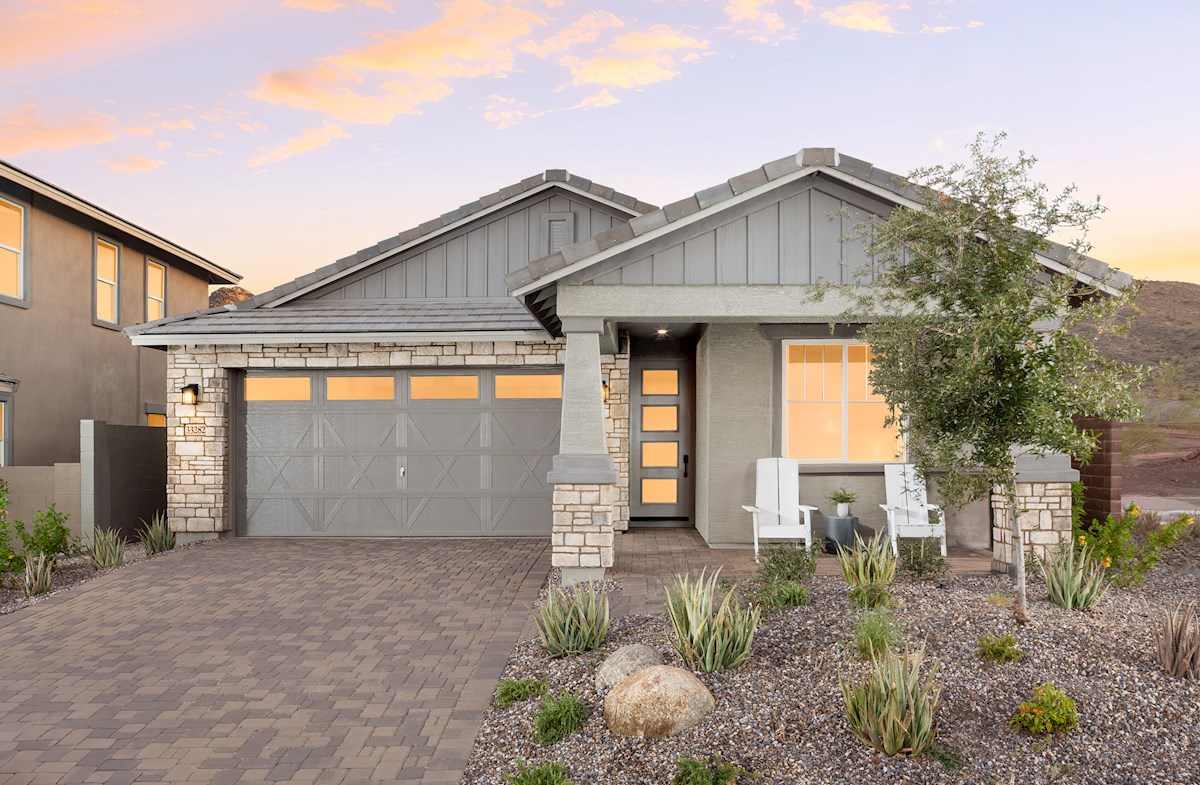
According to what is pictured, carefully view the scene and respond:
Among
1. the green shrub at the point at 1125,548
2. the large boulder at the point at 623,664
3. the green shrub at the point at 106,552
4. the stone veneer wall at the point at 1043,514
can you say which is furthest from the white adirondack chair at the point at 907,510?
the green shrub at the point at 106,552

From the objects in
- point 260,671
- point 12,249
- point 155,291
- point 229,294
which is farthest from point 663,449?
point 229,294

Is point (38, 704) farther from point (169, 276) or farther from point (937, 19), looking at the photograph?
point (169, 276)

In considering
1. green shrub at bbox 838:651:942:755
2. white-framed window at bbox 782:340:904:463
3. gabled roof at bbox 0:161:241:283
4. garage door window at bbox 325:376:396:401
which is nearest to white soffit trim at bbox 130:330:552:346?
garage door window at bbox 325:376:396:401

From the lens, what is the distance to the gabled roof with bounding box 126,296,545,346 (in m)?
10.7

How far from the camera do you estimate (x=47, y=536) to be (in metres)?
9.22

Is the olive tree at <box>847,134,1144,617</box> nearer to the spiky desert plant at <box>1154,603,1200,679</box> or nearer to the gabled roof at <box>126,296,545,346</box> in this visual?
the spiky desert plant at <box>1154,603,1200,679</box>

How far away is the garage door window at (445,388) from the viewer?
11.3 metres

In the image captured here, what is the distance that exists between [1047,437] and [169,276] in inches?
664

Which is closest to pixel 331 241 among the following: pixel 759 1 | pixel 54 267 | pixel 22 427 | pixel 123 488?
pixel 54 267

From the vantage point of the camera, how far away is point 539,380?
1134 cm

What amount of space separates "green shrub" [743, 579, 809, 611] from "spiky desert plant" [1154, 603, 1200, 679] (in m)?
2.25

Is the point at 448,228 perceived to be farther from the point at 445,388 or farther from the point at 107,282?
Answer: the point at 107,282

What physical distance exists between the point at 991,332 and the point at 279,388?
9.68 m

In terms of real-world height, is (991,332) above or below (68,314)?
below
